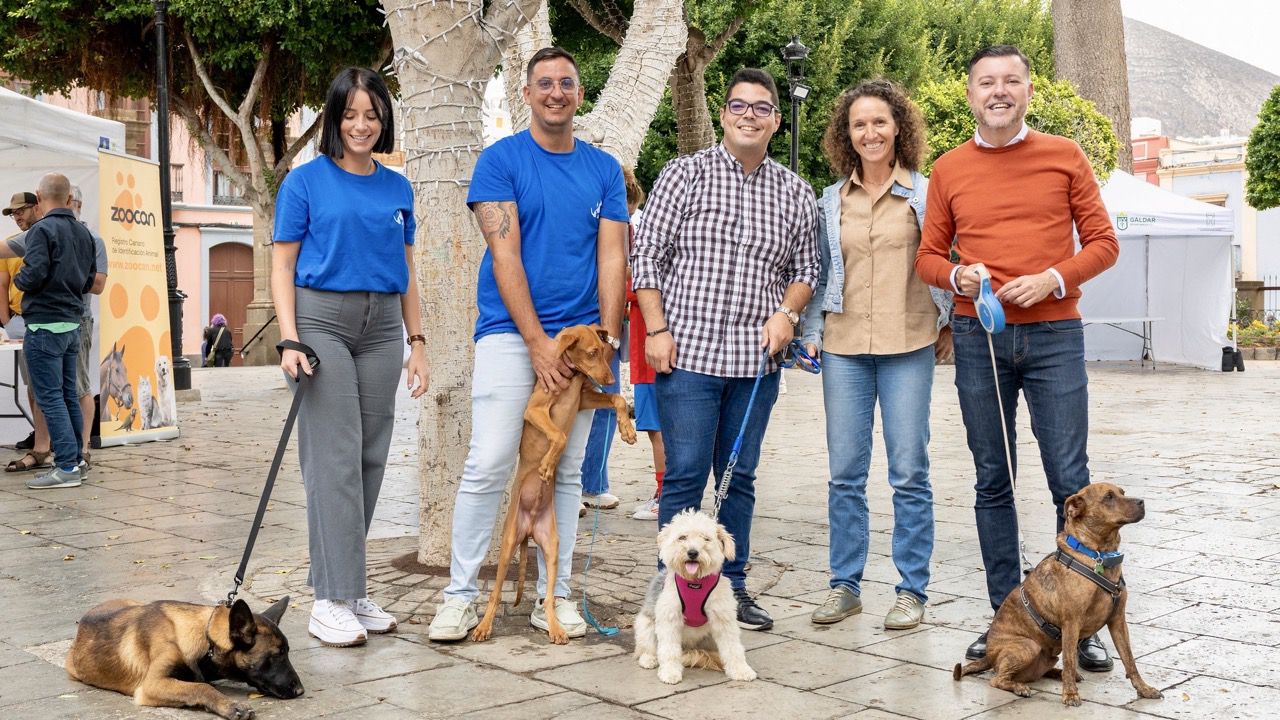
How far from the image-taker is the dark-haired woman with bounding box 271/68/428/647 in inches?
181

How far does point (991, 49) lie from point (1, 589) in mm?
4804

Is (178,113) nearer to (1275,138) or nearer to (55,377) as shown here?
(55,377)

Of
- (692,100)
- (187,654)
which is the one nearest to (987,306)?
(187,654)

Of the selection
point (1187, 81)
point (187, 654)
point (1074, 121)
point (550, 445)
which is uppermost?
point (1187, 81)

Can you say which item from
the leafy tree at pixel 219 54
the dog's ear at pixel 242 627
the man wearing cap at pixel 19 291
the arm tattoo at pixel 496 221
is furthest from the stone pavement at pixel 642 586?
the leafy tree at pixel 219 54

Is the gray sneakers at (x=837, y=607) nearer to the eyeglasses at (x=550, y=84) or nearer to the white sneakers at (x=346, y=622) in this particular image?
the white sneakers at (x=346, y=622)

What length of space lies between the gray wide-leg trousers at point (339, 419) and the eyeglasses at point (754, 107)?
1513mm

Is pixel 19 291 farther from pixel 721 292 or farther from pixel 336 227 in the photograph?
pixel 721 292

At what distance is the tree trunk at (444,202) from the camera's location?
5691 millimetres

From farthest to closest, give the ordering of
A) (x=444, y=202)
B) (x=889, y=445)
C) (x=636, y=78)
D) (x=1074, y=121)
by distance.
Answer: (x=1074, y=121) → (x=636, y=78) → (x=444, y=202) → (x=889, y=445)

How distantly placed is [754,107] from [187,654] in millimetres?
2781

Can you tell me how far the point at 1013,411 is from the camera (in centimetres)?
466

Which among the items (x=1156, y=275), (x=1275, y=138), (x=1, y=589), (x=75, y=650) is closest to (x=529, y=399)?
(x=75, y=650)

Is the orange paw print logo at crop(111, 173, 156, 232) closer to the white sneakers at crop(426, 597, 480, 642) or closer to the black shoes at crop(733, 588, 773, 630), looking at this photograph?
the white sneakers at crop(426, 597, 480, 642)
